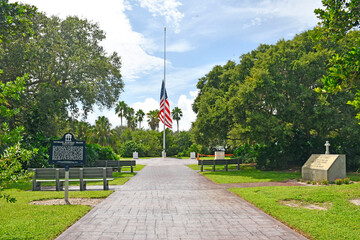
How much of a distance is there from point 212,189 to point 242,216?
4403 millimetres

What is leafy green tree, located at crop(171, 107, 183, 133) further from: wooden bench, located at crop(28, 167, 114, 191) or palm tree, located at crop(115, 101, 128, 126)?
wooden bench, located at crop(28, 167, 114, 191)

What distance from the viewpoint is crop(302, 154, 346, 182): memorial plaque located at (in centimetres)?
1290

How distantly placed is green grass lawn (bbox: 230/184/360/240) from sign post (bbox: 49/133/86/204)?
540 centimetres

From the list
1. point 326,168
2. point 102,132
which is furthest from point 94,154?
point 102,132

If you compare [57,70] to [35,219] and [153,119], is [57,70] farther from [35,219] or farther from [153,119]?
[153,119]

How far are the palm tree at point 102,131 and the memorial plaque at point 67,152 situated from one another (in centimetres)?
4499

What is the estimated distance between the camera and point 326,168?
42.3 ft

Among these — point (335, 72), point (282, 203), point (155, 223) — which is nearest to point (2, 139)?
point (155, 223)

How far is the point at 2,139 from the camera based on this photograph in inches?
180

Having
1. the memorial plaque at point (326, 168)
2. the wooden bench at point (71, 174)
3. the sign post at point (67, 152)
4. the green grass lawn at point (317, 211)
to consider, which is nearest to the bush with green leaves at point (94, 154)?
the wooden bench at point (71, 174)

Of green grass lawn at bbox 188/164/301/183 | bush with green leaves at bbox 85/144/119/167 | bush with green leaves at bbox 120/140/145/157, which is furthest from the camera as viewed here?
bush with green leaves at bbox 120/140/145/157

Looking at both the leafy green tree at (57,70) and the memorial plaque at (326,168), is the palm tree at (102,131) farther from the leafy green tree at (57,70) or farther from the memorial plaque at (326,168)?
the memorial plaque at (326,168)

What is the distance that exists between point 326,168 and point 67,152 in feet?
35.1

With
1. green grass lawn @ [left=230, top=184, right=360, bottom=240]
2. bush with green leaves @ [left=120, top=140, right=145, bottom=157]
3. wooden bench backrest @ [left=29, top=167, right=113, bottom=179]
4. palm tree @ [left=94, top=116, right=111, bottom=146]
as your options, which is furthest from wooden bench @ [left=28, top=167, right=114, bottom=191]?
palm tree @ [left=94, top=116, right=111, bottom=146]
